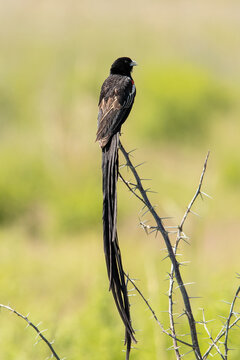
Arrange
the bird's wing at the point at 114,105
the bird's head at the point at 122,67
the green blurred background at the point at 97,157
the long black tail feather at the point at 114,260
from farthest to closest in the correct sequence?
the green blurred background at the point at 97,157
the bird's head at the point at 122,67
the bird's wing at the point at 114,105
the long black tail feather at the point at 114,260

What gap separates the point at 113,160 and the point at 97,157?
12.4 meters

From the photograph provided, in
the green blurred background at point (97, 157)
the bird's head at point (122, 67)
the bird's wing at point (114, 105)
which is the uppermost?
the bird's head at point (122, 67)

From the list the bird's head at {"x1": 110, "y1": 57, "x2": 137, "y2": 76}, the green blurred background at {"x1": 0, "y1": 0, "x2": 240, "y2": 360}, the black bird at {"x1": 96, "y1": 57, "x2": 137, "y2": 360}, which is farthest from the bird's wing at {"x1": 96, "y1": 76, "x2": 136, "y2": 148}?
the green blurred background at {"x1": 0, "y1": 0, "x2": 240, "y2": 360}

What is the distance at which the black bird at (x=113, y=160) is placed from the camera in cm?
211

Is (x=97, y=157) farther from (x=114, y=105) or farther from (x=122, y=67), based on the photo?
(x=114, y=105)

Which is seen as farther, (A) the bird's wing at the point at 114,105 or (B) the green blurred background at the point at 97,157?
(B) the green blurred background at the point at 97,157

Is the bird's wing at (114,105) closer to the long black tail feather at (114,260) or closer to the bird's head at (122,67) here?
the bird's head at (122,67)

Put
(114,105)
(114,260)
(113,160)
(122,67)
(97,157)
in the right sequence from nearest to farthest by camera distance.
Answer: (114,260)
(113,160)
(114,105)
(122,67)
(97,157)

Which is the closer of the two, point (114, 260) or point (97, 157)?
point (114, 260)

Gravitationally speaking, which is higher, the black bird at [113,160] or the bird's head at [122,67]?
the bird's head at [122,67]

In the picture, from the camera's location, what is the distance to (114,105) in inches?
116

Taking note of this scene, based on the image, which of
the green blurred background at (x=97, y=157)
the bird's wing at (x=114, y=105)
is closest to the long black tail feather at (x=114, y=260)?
the bird's wing at (x=114, y=105)

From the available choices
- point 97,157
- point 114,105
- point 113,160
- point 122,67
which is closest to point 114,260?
point 113,160

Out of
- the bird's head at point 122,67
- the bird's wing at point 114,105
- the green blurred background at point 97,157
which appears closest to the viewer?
the bird's wing at point 114,105
